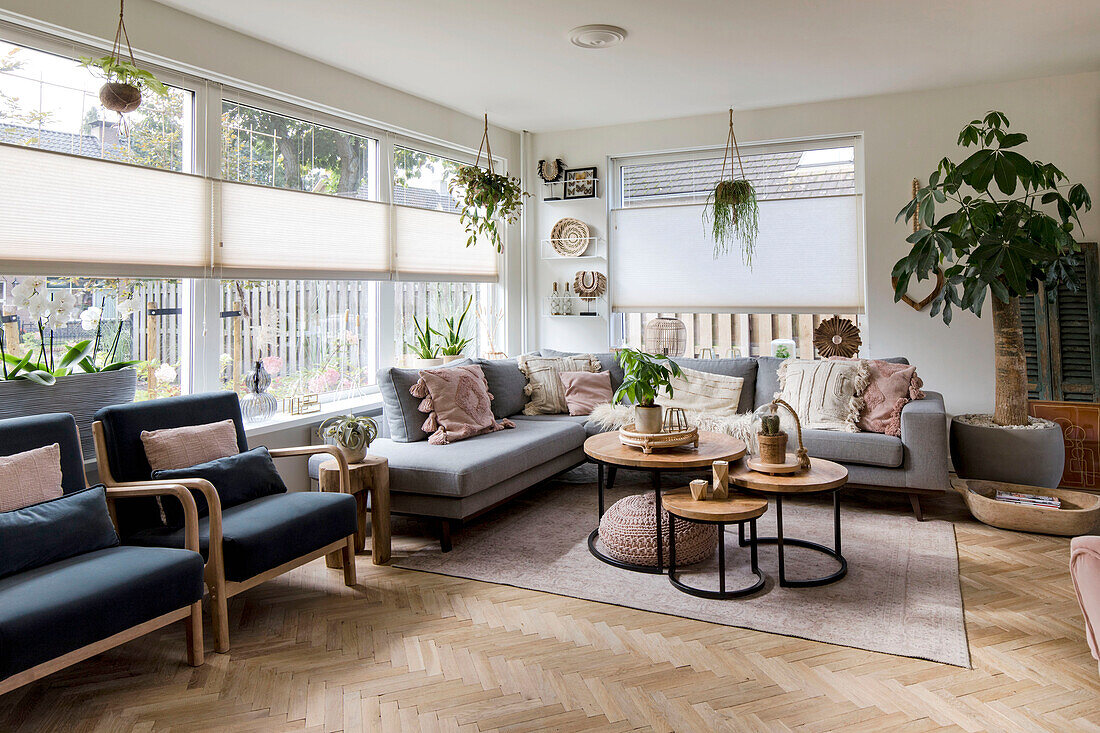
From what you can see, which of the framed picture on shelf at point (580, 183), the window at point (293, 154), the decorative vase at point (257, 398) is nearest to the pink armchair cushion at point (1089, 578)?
the decorative vase at point (257, 398)

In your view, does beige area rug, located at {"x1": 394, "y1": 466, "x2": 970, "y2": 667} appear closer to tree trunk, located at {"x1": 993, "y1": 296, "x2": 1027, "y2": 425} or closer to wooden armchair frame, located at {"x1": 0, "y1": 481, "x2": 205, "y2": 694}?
tree trunk, located at {"x1": 993, "y1": 296, "x2": 1027, "y2": 425}

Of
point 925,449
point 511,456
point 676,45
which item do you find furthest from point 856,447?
point 676,45

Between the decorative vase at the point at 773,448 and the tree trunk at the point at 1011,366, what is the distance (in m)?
1.94

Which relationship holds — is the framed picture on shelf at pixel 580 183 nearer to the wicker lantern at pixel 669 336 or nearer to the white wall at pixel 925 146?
the white wall at pixel 925 146

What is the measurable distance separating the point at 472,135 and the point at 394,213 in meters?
1.13

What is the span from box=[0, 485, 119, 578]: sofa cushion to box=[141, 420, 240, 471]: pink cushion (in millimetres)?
315

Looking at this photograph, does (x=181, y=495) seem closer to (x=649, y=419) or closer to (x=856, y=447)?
(x=649, y=419)

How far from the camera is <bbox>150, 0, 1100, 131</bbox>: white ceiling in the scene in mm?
3516

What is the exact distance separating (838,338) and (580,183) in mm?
2415

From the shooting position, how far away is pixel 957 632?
8.59 ft

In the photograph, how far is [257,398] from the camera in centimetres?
395

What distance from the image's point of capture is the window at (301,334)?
13.2ft

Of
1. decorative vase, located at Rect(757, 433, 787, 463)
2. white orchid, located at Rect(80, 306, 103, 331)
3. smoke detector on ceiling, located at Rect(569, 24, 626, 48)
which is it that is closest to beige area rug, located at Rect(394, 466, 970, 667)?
decorative vase, located at Rect(757, 433, 787, 463)

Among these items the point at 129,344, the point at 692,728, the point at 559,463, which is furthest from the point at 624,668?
the point at 129,344
